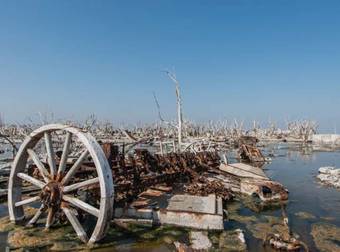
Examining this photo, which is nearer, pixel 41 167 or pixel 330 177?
pixel 41 167

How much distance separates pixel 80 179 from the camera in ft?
27.8

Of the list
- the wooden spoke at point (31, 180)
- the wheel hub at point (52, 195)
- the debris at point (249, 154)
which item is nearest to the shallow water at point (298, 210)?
the wheel hub at point (52, 195)

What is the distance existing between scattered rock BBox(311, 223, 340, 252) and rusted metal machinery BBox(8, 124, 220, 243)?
4660 millimetres

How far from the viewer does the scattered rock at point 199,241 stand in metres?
6.85

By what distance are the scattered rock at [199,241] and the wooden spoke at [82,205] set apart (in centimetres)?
218

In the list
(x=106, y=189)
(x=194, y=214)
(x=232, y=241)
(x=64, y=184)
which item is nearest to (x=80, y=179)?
(x=64, y=184)

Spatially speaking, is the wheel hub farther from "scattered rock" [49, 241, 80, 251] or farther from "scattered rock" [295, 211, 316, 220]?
"scattered rock" [295, 211, 316, 220]

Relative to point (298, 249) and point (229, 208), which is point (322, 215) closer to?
point (229, 208)

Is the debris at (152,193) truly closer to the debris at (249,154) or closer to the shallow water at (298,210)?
the shallow water at (298,210)

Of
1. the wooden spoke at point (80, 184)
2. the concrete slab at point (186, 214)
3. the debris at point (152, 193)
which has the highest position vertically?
the wooden spoke at point (80, 184)

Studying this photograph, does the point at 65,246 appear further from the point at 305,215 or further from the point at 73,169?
the point at 305,215

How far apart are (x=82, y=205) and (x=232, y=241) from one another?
3397 millimetres

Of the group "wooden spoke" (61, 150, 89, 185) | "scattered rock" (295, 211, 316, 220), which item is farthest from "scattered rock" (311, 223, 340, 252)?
"wooden spoke" (61, 150, 89, 185)

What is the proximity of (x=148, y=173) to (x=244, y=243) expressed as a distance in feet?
14.1
